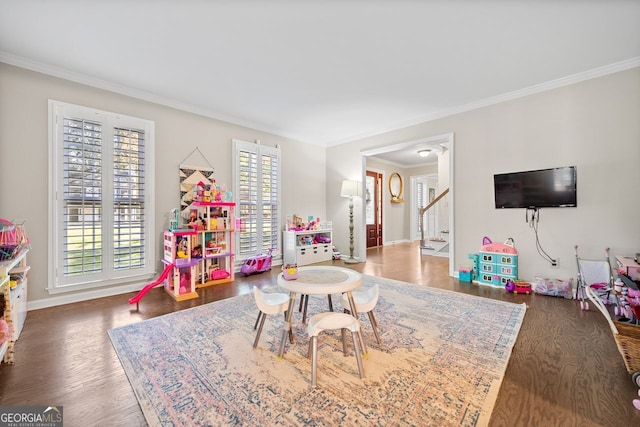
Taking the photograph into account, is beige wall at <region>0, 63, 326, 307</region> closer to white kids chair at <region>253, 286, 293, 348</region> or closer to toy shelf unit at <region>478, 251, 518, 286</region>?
white kids chair at <region>253, 286, 293, 348</region>

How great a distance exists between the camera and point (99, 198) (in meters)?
3.41

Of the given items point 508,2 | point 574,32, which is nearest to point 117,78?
point 508,2

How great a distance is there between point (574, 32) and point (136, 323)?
5.19 metres

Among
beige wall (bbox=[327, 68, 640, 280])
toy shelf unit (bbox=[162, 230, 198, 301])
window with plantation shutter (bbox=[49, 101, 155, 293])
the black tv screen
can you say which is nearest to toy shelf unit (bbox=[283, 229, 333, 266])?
toy shelf unit (bbox=[162, 230, 198, 301])

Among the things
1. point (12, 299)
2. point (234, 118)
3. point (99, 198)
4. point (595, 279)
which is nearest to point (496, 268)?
point (595, 279)

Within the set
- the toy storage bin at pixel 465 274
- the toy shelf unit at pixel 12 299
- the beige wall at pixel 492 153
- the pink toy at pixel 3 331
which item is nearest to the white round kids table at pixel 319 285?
the pink toy at pixel 3 331

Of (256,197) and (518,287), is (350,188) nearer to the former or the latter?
(256,197)

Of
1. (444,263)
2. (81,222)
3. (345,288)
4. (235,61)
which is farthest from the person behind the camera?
(444,263)

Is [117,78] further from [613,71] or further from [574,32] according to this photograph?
[613,71]

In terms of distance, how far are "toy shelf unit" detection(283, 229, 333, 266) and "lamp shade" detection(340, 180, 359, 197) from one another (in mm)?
951

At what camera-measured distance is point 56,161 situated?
10.3ft

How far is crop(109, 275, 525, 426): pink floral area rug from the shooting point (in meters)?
1.45

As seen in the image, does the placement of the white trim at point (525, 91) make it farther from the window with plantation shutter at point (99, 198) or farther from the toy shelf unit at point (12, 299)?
the toy shelf unit at point (12, 299)

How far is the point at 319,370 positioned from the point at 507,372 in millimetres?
1311
